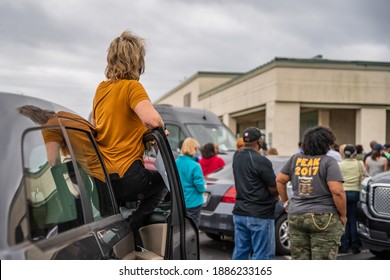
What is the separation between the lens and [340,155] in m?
8.05

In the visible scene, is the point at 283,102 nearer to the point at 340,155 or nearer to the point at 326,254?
the point at 340,155

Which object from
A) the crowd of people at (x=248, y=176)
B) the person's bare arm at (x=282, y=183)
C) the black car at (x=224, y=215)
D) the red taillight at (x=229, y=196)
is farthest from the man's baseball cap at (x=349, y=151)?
the person's bare arm at (x=282, y=183)

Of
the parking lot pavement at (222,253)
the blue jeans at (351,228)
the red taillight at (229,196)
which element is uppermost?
the red taillight at (229,196)

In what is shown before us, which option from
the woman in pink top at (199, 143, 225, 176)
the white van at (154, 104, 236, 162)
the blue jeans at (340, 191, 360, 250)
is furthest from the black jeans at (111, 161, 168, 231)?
the white van at (154, 104, 236, 162)

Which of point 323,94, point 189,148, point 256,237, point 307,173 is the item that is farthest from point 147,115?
point 323,94

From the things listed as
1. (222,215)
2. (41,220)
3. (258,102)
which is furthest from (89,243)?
(258,102)

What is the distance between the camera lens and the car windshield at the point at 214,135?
1107cm

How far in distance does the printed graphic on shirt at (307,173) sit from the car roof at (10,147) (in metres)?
2.75

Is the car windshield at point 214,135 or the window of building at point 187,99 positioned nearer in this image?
the car windshield at point 214,135

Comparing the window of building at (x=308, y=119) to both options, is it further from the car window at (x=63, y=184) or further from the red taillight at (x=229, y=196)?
the car window at (x=63, y=184)

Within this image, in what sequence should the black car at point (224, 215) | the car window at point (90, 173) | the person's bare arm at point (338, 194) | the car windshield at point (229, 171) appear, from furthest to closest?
1. the car windshield at point (229, 171)
2. the black car at point (224, 215)
3. the person's bare arm at point (338, 194)
4. the car window at point (90, 173)

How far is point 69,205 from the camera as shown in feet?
6.13

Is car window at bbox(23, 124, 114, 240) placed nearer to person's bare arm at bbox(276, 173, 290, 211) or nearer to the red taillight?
person's bare arm at bbox(276, 173, 290, 211)
